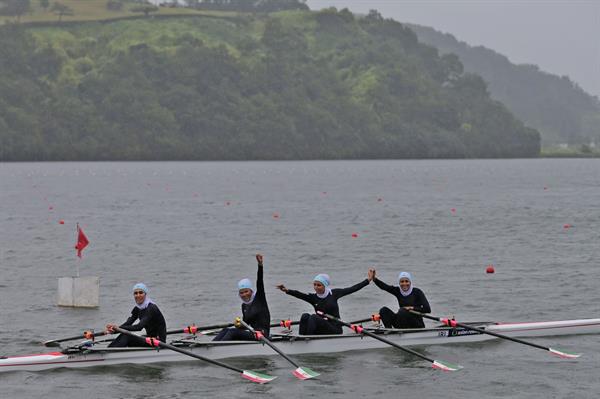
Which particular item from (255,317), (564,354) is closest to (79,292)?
(255,317)

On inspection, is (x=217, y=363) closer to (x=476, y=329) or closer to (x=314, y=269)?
(x=476, y=329)

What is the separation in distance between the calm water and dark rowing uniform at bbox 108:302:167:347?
63cm

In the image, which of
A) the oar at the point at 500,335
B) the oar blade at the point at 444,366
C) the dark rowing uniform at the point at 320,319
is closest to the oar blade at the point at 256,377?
the dark rowing uniform at the point at 320,319

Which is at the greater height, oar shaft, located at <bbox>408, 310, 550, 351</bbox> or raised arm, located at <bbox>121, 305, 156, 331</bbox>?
raised arm, located at <bbox>121, 305, 156, 331</bbox>

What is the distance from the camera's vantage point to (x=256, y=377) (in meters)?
25.1

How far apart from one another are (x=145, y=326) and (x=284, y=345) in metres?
3.38

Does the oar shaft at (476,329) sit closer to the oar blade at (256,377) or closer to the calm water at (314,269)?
the calm water at (314,269)

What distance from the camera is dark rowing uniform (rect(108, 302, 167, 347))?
83.3ft

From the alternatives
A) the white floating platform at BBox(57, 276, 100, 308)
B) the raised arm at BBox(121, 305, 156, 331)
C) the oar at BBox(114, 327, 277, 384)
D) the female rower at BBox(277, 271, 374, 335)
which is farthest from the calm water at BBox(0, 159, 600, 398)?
the raised arm at BBox(121, 305, 156, 331)

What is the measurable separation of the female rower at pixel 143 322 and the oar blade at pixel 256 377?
2125 millimetres

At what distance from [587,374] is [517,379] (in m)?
1.73

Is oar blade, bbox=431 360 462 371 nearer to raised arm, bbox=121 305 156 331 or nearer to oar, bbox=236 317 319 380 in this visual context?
oar, bbox=236 317 319 380

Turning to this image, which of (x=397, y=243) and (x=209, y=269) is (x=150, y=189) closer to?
(x=397, y=243)

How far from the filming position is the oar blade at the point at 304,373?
25.4 meters
